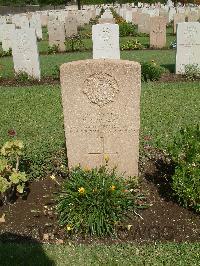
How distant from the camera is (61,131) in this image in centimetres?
808

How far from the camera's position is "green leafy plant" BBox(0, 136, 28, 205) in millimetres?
4914

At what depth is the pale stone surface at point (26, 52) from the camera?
12430mm

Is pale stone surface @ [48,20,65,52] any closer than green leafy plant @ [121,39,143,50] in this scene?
No

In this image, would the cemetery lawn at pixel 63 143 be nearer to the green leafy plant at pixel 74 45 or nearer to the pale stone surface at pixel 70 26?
the green leafy plant at pixel 74 45

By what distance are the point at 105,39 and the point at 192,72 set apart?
287 centimetres

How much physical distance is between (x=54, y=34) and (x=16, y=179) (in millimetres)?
15688

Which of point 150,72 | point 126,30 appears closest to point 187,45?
point 150,72

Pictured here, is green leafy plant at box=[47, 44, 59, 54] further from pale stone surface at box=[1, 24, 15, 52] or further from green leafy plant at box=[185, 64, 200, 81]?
green leafy plant at box=[185, 64, 200, 81]

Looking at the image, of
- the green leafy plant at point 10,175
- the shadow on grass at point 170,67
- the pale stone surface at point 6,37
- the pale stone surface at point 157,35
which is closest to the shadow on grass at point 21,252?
the green leafy plant at point 10,175

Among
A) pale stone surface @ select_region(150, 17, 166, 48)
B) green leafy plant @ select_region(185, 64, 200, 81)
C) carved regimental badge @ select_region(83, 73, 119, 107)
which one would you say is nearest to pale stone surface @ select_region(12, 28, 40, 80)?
green leafy plant @ select_region(185, 64, 200, 81)

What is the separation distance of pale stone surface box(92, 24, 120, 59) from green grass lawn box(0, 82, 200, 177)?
179 cm

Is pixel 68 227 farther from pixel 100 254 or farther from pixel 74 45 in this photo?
pixel 74 45

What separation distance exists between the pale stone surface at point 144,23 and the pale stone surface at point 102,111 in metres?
19.8

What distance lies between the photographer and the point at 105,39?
12.4 m
